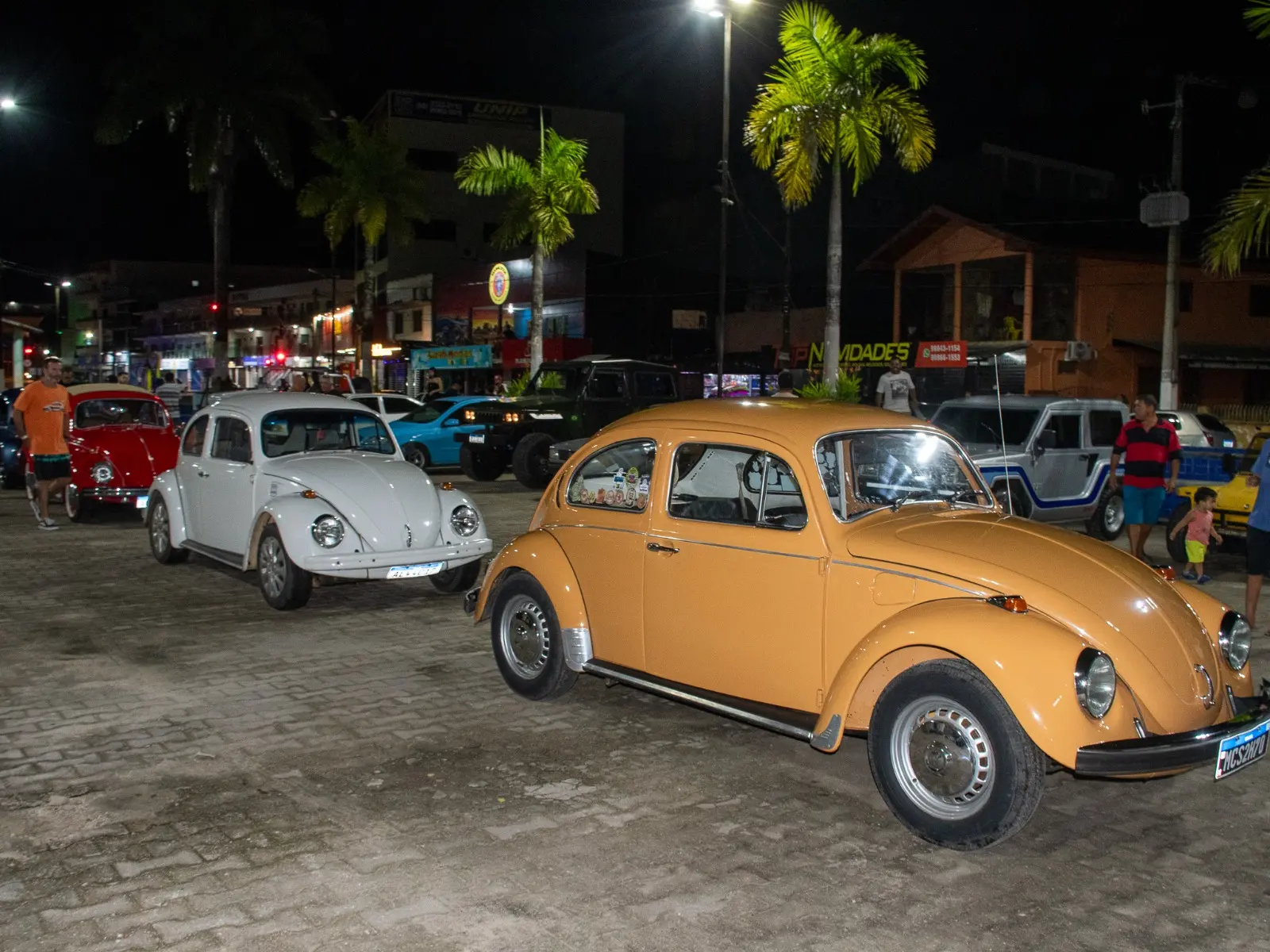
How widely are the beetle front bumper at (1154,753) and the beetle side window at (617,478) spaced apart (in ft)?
8.47

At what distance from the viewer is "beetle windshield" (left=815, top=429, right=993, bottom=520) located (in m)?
5.43

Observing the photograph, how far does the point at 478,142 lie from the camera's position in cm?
6094

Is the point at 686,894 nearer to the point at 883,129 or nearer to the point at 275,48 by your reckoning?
the point at 883,129

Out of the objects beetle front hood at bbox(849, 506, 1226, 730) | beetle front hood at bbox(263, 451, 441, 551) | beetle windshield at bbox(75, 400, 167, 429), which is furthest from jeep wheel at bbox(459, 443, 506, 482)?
beetle front hood at bbox(849, 506, 1226, 730)

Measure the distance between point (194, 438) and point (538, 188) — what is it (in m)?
20.1

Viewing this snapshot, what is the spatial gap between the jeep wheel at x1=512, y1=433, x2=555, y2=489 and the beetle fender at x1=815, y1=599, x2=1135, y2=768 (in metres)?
14.1

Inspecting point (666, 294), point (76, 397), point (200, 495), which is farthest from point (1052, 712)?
point (666, 294)

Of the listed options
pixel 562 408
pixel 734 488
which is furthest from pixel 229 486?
pixel 562 408

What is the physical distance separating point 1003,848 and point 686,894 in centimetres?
138

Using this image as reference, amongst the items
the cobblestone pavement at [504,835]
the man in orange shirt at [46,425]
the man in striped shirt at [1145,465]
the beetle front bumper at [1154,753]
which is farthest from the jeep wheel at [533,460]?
the beetle front bumper at [1154,753]

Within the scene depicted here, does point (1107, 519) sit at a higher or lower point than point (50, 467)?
lower

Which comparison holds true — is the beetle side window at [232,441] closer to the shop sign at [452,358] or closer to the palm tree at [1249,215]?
the palm tree at [1249,215]

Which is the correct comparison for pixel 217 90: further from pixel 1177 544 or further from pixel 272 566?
pixel 1177 544

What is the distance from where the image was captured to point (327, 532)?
29.0 feet
